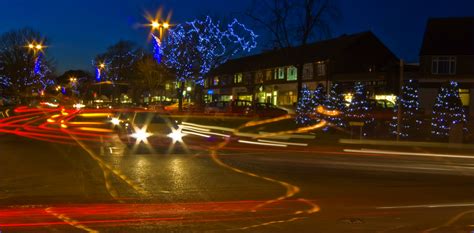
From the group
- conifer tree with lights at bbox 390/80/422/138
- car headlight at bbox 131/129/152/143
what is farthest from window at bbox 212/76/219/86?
car headlight at bbox 131/129/152/143

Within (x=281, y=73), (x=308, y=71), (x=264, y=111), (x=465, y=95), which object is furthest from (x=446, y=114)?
(x=281, y=73)

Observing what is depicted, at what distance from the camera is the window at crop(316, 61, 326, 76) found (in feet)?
193

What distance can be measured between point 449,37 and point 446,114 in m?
26.3

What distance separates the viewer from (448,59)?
50.0m

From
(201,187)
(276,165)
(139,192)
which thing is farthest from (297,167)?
(139,192)

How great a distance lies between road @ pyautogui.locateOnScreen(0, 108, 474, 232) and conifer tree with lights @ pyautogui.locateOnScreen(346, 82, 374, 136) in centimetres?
1048

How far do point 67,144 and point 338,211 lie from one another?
14645mm

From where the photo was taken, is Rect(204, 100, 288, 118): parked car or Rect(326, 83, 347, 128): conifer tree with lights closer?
Rect(326, 83, 347, 128): conifer tree with lights

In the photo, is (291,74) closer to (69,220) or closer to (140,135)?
(140,135)

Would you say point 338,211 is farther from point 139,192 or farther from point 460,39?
point 460,39

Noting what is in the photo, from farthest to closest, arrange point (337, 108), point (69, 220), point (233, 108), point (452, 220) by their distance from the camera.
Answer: point (233, 108) → point (337, 108) → point (452, 220) → point (69, 220)

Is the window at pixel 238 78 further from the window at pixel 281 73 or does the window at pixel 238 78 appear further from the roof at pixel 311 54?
the window at pixel 281 73

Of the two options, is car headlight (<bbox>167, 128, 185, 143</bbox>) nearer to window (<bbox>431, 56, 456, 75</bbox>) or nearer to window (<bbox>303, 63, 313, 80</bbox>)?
window (<bbox>431, 56, 456, 75</bbox>)

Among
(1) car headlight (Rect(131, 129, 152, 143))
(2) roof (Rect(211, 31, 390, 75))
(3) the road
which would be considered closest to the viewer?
(3) the road
